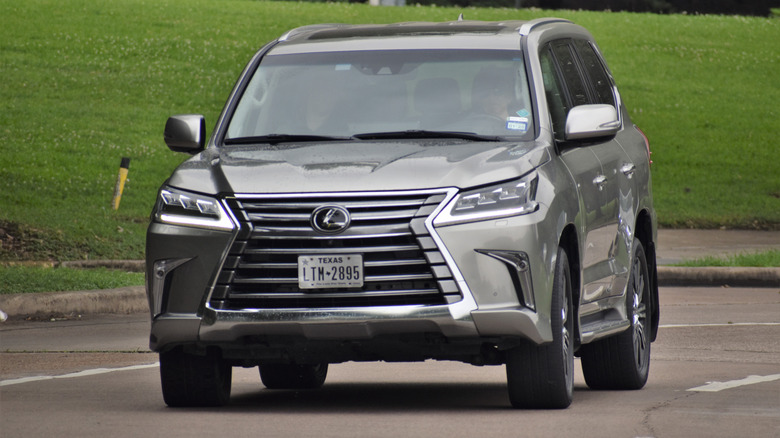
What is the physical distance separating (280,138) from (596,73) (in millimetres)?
2543

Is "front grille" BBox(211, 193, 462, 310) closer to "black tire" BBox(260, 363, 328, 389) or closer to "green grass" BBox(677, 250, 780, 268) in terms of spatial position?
"black tire" BBox(260, 363, 328, 389)

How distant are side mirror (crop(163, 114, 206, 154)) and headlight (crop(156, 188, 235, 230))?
0.71 meters

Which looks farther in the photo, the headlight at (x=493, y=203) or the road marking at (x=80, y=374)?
the road marking at (x=80, y=374)

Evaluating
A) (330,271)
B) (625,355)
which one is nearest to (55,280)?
(625,355)

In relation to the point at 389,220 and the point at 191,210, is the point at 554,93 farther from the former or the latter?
the point at 191,210

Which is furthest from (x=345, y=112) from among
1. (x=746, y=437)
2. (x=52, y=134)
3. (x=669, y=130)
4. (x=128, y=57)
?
(x=128, y=57)

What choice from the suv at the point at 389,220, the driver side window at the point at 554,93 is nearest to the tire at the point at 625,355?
the suv at the point at 389,220

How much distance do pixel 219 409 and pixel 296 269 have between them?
111cm

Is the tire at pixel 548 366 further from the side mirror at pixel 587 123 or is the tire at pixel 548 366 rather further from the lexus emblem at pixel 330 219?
the lexus emblem at pixel 330 219

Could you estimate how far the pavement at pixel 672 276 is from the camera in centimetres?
1430

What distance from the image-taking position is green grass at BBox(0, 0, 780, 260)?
1014 inches

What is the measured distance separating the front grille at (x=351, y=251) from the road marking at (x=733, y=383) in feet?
7.67

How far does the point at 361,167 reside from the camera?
761 centimetres

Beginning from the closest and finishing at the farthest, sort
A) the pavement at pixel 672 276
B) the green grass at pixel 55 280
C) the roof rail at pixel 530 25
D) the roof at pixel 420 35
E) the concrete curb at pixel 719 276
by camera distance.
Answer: the roof at pixel 420 35 → the roof rail at pixel 530 25 → the pavement at pixel 672 276 → the green grass at pixel 55 280 → the concrete curb at pixel 719 276
